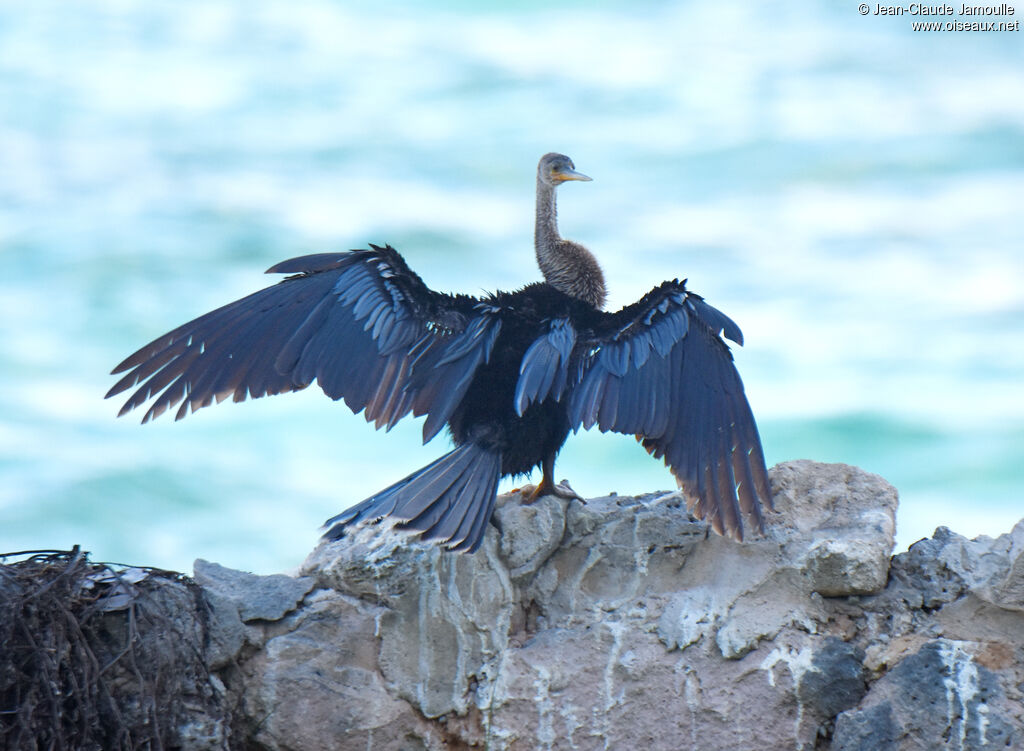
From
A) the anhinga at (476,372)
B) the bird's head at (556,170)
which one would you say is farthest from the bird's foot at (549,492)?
the bird's head at (556,170)

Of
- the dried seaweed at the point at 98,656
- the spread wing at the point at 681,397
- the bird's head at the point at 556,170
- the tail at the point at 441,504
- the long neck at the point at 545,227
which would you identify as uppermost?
the bird's head at the point at 556,170

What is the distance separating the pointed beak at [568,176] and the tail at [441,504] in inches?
91.4

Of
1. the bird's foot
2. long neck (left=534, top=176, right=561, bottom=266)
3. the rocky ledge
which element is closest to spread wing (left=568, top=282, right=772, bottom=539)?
the rocky ledge

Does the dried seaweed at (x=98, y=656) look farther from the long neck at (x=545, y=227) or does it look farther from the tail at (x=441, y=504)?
the long neck at (x=545, y=227)

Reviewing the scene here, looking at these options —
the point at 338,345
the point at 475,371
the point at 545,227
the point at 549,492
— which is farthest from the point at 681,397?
the point at 545,227

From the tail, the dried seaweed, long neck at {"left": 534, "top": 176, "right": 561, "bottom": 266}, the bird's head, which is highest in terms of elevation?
the bird's head

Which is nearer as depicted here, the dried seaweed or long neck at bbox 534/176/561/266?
the dried seaweed

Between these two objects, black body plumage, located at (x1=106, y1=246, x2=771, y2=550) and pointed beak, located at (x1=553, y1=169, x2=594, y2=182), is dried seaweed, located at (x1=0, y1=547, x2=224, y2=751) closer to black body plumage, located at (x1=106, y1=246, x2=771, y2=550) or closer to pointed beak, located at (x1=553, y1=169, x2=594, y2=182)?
black body plumage, located at (x1=106, y1=246, x2=771, y2=550)

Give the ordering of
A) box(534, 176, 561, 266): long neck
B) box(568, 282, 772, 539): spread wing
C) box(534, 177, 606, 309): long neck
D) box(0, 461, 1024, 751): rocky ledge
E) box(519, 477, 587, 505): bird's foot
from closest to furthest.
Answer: box(0, 461, 1024, 751): rocky ledge < box(568, 282, 772, 539): spread wing < box(519, 477, 587, 505): bird's foot < box(534, 177, 606, 309): long neck < box(534, 176, 561, 266): long neck

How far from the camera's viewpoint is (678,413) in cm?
512

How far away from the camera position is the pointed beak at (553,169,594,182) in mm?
6855

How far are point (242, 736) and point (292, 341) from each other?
161 cm

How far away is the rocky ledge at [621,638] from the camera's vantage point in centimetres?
434

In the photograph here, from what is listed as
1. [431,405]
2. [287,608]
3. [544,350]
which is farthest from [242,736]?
[544,350]
